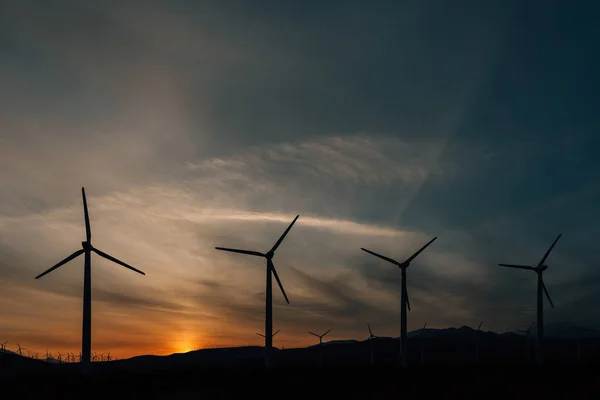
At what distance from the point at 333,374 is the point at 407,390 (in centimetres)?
2149

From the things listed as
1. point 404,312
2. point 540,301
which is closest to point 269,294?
point 404,312

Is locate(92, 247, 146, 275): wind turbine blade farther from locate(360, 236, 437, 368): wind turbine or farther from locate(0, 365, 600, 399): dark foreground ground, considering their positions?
locate(360, 236, 437, 368): wind turbine

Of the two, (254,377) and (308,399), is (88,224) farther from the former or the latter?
(308,399)

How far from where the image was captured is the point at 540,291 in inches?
7008

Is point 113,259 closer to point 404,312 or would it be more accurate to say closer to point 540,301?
point 404,312

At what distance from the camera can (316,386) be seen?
119500 mm

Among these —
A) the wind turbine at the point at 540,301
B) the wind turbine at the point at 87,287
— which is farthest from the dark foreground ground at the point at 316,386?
the wind turbine at the point at 540,301

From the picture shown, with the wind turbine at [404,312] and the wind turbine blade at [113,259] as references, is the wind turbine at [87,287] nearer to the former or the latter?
the wind turbine blade at [113,259]

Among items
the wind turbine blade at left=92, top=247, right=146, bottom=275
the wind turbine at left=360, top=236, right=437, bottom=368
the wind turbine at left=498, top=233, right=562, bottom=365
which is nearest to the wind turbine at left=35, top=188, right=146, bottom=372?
the wind turbine blade at left=92, top=247, right=146, bottom=275

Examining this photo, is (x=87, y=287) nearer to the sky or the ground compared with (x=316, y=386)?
nearer to the sky

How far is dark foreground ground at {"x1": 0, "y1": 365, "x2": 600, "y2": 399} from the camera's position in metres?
114

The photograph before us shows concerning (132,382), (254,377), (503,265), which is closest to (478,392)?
(254,377)

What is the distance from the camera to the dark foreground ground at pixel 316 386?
373 feet

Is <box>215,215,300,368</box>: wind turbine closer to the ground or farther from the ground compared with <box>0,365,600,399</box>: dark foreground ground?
farther from the ground
